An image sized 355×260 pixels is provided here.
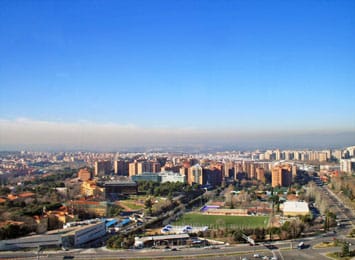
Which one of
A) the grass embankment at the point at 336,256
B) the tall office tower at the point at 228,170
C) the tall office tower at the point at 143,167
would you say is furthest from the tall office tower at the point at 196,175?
the grass embankment at the point at 336,256

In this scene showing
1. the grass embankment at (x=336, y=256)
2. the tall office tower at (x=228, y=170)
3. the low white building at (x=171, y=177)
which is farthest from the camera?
the tall office tower at (x=228, y=170)

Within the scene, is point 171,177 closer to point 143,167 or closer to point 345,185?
point 143,167

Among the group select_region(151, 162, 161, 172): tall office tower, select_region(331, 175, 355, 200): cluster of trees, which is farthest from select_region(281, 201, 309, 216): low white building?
select_region(151, 162, 161, 172): tall office tower

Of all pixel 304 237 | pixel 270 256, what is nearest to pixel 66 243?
pixel 270 256

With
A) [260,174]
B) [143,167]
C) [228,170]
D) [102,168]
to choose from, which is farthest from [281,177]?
[102,168]

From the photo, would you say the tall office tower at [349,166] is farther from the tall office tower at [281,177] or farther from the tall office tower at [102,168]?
the tall office tower at [102,168]

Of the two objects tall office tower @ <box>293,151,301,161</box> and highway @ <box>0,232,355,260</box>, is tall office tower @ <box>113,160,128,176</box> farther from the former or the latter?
tall office tower @ <box>293,151,301,161</box>

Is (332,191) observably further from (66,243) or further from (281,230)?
(66,243)

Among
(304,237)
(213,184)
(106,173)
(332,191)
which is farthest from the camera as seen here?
(106,173)
